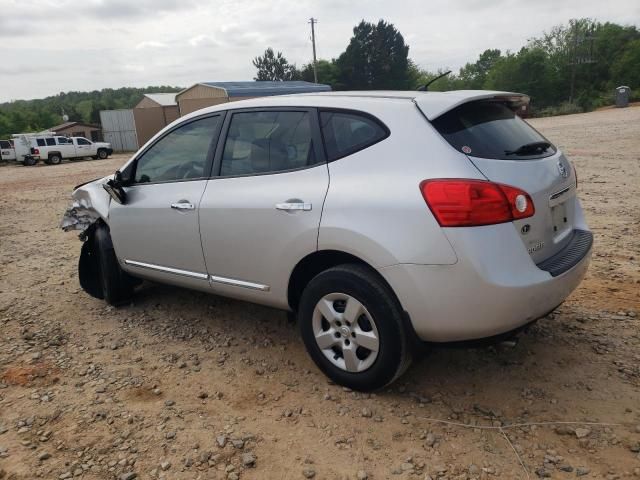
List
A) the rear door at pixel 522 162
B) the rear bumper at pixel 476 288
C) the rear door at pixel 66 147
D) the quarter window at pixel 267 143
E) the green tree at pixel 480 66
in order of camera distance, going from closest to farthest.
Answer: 1. the rear bumper at pixel 476 288
2. the rear door at pixel 522 162
3. the quarter window at pixel 267 143
4. the rear door at pixel 66 147
5. the green tree at pixel 480 66

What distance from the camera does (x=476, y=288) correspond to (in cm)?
249

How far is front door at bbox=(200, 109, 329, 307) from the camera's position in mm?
3039

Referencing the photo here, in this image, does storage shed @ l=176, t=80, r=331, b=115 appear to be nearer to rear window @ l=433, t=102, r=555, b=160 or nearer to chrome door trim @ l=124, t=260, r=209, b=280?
chrome door trim @ l=124, t=260, r=209, b=280

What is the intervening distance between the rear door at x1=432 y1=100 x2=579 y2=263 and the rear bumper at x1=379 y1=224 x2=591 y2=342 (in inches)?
5.7

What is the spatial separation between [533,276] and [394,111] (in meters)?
1.15

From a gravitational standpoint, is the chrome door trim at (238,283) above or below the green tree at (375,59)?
below

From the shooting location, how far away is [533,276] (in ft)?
8.51

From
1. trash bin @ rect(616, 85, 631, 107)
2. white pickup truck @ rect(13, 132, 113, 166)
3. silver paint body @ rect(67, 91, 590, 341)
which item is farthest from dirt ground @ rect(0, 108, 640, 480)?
trash bin @ rect(616, 85, 631, 107)

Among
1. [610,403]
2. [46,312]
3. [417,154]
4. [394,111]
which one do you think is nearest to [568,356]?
Result: [610,403]

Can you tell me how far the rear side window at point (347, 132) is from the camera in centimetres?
289

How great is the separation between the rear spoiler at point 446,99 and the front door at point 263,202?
2.12ft

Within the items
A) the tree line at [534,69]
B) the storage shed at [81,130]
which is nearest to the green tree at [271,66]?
the tree line at [534,69]

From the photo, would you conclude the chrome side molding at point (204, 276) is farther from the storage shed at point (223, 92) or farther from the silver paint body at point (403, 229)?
the storage shed at point (223, 92)

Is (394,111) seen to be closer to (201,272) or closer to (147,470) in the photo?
(201,272)
